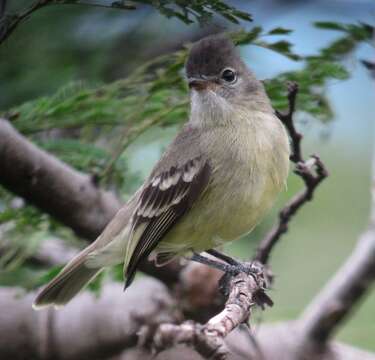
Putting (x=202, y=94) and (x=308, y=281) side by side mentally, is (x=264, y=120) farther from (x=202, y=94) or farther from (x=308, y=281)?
(x=308, y=281)

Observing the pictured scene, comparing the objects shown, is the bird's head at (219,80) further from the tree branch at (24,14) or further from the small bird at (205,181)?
the tree branch at (24,14)

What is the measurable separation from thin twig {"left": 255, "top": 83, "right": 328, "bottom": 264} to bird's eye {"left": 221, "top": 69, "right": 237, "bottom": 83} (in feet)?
2.01

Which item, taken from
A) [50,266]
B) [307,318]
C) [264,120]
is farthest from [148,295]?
[264,120]

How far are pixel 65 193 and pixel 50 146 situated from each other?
0.36 meters

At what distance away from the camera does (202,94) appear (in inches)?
158

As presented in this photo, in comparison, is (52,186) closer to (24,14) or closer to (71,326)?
(71,326)

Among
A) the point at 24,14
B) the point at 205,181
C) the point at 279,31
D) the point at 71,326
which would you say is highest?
the point at 24,14

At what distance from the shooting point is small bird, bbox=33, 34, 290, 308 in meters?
3.82

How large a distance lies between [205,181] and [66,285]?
3.17ft

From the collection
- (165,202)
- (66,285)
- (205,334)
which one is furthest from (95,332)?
(205,334)

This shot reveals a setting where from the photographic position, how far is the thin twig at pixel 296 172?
11.1ft

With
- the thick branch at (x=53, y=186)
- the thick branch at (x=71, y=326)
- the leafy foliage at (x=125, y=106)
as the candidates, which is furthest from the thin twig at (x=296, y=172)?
the thick branch at (x=53, y=186)

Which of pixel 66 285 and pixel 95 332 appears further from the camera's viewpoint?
pixel 95 332

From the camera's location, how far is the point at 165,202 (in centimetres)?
399
